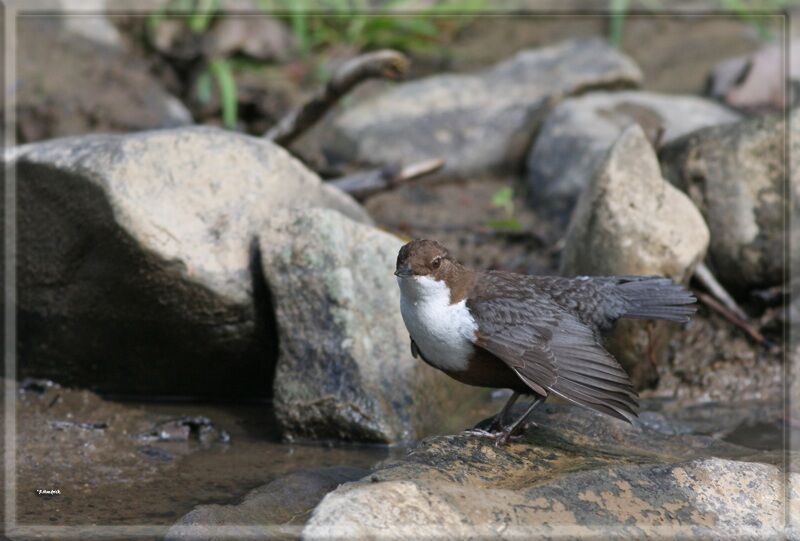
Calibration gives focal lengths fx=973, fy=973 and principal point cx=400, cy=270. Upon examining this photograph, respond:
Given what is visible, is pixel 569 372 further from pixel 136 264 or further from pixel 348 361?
pixel 136 264

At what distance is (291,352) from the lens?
482cm

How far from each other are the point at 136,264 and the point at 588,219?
2404 millimetres

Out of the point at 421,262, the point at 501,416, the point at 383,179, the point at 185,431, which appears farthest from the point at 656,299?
the point at 383,179

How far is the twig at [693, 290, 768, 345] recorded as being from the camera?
220 inches

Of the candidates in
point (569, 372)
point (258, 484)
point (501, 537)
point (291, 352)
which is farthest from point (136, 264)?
point (501, 537)

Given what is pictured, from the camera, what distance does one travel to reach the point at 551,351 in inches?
145

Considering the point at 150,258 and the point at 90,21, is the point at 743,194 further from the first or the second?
the point at 90,21

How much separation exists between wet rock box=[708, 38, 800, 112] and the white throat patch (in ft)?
15.3

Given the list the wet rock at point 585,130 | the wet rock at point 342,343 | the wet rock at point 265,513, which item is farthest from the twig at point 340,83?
the wet rock at point 265,513

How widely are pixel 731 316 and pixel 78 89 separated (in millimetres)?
5303

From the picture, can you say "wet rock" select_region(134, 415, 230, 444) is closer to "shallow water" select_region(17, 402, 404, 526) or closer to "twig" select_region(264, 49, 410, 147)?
"shallow water" select_region(17, 402, 404, 526)

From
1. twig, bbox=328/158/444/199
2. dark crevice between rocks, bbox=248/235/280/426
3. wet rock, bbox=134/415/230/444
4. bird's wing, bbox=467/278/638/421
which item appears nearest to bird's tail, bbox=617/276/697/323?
bird's wing, bbox=467/278/638/421

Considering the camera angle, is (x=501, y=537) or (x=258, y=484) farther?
(x=258, y=484)

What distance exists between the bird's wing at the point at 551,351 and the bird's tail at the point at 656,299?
366 mm
